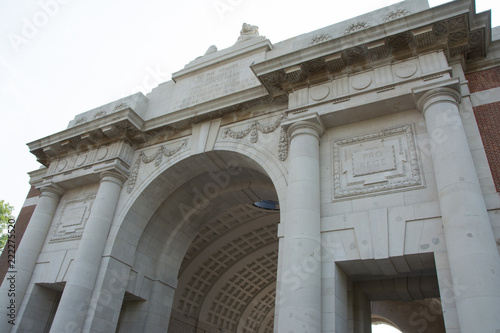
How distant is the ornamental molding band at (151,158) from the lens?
1702 cm

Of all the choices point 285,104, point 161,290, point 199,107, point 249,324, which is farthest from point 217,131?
point 249,324

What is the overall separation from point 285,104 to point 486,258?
8730 millimetres

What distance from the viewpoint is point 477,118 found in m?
11.8

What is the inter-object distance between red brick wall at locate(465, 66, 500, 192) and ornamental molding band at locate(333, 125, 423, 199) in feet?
6.05

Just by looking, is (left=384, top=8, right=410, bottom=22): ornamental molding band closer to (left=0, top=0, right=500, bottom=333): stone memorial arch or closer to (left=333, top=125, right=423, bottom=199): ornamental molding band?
(left=0, top=0, right=500, bottom=333): stone memorial arch

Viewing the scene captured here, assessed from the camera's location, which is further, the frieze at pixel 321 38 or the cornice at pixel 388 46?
the frieze at pixel 321 38

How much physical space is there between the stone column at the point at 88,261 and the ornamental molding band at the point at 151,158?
46 cm

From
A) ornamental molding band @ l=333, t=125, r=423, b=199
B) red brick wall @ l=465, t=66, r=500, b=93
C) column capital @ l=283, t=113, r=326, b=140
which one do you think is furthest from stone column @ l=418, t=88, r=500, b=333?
column capital @ l=283, t=113, r=326, b=140

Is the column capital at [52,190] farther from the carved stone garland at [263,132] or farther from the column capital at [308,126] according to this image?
the column capital at [308,126]

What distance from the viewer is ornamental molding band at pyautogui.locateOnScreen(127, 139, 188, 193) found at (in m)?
17.0

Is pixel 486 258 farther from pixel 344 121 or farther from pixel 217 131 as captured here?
pixel 217 131

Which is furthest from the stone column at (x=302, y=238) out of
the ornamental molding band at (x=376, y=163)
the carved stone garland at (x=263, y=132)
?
the ornamental molding band at (x=376, y=163)

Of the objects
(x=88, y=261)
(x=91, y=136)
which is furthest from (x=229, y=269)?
(x=91, y=136)

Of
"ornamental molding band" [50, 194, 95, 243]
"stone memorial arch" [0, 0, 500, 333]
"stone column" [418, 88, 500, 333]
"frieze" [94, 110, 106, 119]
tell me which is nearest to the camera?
"stone column" [418, 88, 500, 333]
